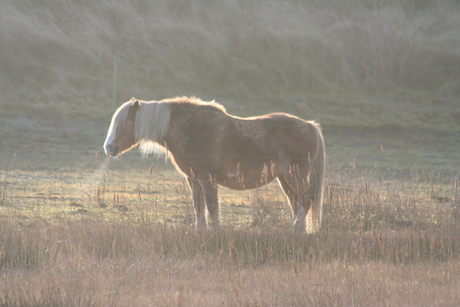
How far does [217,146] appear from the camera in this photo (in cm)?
766

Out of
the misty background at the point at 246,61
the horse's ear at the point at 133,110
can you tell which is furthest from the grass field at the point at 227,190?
the horse's ear at the point at 133,110

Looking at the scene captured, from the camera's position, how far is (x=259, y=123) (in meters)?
7.93

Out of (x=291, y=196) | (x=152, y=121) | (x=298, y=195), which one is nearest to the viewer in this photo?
(x=152, y=121)

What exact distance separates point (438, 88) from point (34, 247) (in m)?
40.5

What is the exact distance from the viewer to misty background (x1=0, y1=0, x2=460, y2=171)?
3189cm

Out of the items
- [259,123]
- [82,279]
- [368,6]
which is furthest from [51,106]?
[368,6]

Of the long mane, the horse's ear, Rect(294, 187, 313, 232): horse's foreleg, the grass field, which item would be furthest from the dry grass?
the horse's ear

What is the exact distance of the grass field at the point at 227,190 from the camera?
510 cm

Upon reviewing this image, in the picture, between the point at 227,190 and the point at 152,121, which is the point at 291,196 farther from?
the point at 227,190

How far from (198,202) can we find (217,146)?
0.77m

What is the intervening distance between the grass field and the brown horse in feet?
1.09

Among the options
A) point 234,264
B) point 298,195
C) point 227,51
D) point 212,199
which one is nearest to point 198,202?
point 212,199

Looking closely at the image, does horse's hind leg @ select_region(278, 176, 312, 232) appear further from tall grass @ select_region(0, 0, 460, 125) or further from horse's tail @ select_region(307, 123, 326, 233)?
tall grass @ select_region(0, 0, 460, 125)

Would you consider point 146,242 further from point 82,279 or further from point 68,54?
point 68,54
